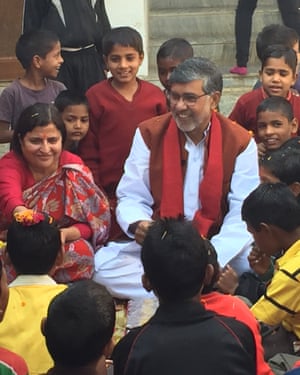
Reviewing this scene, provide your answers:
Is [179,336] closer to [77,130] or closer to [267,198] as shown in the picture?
[267,198]

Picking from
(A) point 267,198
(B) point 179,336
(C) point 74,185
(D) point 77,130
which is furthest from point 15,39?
(B) point 179,336

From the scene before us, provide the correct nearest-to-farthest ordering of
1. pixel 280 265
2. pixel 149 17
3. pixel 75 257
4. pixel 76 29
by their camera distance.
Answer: pixel 280 265 → pixel 75 257 → pixel 76 29 → pixel 149 17

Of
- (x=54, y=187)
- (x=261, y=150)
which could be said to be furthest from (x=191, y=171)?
(x=54, y=187)

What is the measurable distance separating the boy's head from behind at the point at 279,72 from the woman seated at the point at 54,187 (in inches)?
56.2

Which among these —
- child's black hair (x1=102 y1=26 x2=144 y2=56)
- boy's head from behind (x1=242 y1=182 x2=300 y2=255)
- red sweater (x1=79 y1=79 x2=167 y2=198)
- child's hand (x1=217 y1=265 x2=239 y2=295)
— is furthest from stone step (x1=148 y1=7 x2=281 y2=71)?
boy's head from behind (x1=242 y1=182 x2=300 y2=255)

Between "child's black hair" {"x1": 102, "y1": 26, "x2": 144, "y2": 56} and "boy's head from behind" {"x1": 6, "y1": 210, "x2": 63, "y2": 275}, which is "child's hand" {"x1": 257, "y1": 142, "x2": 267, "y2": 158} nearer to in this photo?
"child's black hair" {"x1": 102, "y1": 26, "x2": 144, "y2": 56}

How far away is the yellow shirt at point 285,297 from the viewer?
3439mm

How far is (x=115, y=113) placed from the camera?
17.2 ft

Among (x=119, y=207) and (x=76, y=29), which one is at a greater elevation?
(x=76, y=29)

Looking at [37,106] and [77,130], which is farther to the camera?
[77,130]

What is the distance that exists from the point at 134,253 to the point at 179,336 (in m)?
2.13

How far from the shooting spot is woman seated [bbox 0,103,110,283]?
464 cm

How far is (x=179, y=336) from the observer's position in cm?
262

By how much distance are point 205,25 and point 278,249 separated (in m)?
5.47
